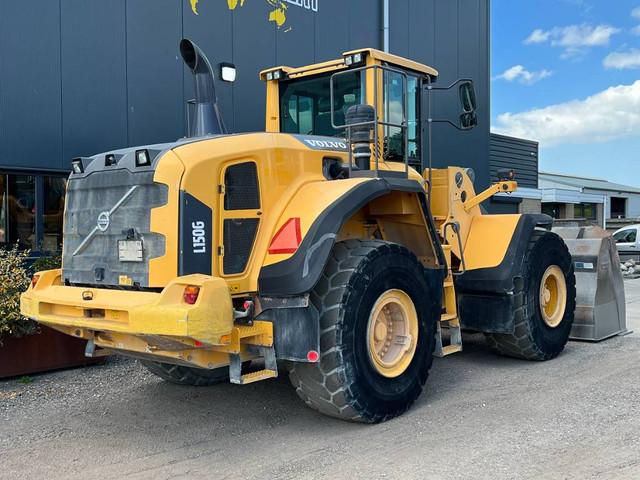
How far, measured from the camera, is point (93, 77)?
26.8ft

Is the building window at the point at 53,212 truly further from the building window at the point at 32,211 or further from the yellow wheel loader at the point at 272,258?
the yellow wheel loader at the point at 272,258

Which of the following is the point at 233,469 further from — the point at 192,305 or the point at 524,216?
the point at 524,216

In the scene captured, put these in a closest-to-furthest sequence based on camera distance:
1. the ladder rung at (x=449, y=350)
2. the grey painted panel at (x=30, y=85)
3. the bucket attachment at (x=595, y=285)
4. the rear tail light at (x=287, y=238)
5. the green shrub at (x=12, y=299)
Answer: the rear tail light at (x=287, y=238)
the ladder rung at (x=449, y=350)
the green shrub at (x=12, y=299)
the grey painted panel at (x=30, y=85)
the bucket attachment at (x=595, y=285)

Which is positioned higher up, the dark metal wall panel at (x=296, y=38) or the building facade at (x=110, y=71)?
the dark metal wall panel at (x=296, y=38)

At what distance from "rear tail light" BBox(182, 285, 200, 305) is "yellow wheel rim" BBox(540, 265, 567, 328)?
13.9 ft

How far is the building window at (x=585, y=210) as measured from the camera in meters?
28.8

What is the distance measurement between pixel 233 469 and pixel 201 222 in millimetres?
1573

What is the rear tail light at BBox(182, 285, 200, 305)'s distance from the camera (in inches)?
158

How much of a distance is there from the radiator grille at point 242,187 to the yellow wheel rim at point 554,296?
3741mm

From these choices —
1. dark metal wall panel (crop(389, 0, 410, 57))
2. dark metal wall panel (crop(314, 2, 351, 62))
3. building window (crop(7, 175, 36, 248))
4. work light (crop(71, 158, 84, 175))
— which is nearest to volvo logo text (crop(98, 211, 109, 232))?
work light (crop(71, 158, 84, 175))

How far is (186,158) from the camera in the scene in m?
4.29

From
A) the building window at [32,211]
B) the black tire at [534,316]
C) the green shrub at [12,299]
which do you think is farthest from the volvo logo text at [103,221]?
the black tire at [534,316]

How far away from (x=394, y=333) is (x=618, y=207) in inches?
1586

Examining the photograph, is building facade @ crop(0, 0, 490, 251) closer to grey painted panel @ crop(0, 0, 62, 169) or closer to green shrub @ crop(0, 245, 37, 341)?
grey painted panel @ crop(0, 0, 62, 169)
